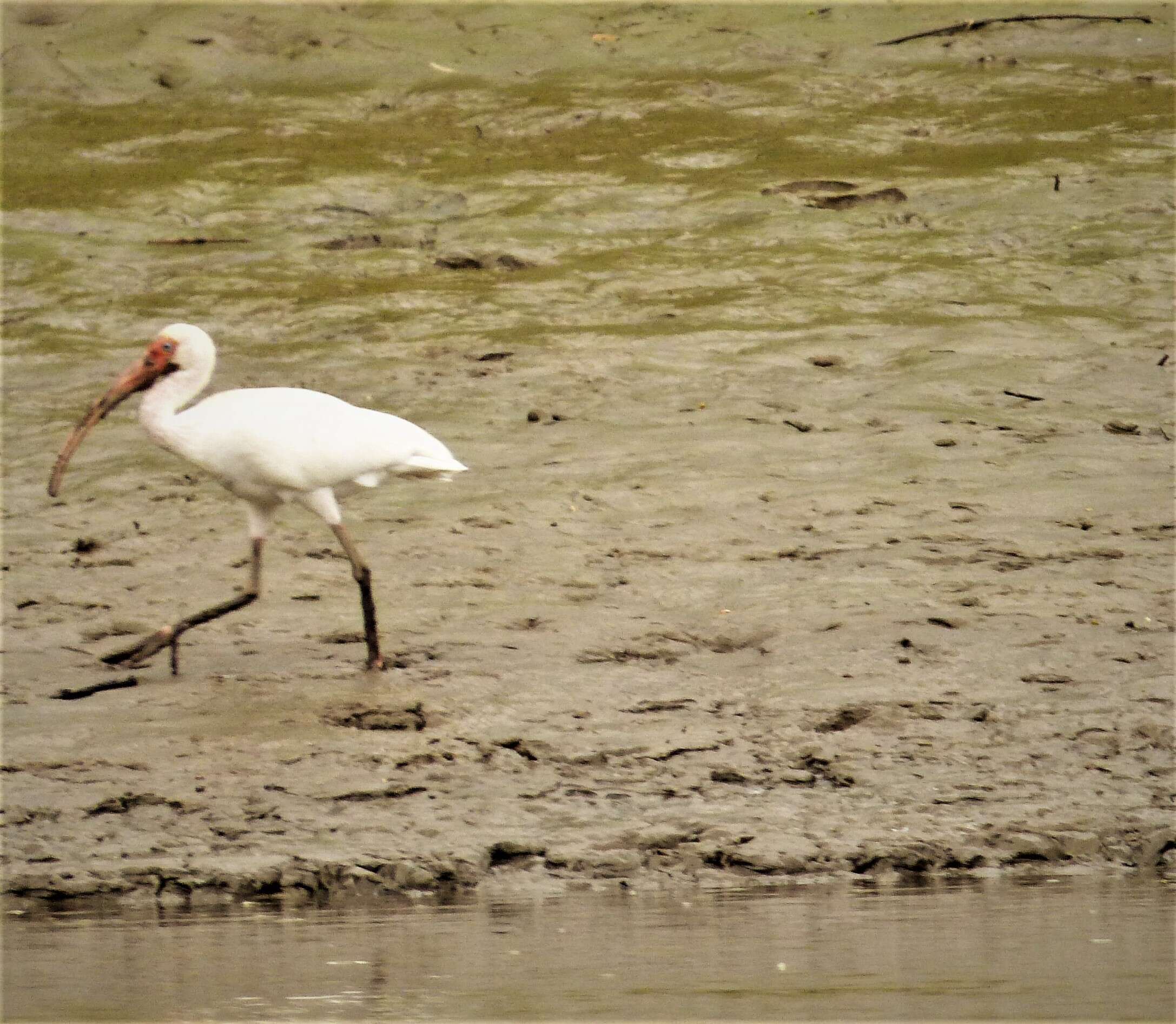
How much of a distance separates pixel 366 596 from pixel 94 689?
904 millimetres

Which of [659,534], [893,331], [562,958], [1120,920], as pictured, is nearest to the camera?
[562,958]

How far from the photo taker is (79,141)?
44.6ft

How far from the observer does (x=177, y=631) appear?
6.41m

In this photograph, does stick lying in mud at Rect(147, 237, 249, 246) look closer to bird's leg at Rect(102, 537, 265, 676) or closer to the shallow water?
bird's leg at Rect(102, 537, 265, 676)

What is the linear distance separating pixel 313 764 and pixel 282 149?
845 centimetres

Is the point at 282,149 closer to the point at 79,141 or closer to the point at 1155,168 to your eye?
the point at 79,141

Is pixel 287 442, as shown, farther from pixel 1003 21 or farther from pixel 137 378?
pixel 1003 21

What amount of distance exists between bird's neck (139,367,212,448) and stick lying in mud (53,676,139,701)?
830 mm

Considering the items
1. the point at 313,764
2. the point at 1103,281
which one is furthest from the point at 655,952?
the point at 1103,281

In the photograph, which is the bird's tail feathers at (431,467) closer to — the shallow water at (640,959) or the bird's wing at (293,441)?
the bird's wing at (293,441)

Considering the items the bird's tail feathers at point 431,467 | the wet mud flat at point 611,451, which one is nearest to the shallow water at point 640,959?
the wet mud flat at point 611,451

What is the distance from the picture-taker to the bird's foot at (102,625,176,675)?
6402 millimetres

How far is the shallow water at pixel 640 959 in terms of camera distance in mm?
3363

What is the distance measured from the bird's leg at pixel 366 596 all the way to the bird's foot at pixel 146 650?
63cm
